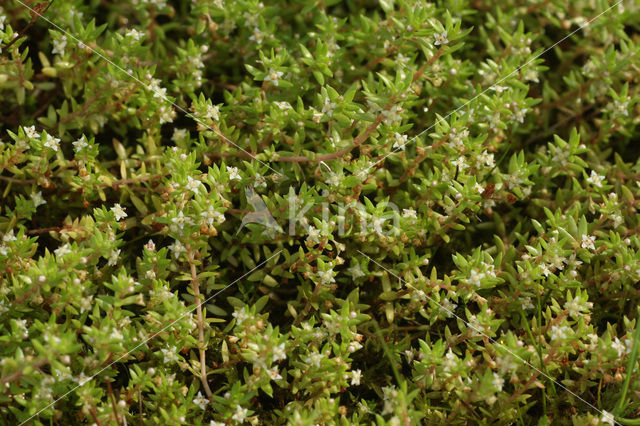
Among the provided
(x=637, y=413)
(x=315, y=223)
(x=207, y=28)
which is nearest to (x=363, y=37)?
(x=207, y=28)

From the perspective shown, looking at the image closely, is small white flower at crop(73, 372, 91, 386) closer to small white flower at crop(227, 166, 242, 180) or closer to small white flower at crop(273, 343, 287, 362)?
small white flower at crop(273, 343, 287, 362)

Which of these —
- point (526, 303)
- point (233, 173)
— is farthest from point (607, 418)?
point (233, 173)

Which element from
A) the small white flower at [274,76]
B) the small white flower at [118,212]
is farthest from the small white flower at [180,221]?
the small white flower at [274,76]

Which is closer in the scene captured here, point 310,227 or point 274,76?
point 310,227

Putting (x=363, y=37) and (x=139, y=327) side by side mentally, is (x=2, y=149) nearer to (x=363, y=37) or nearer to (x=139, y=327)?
(x=139, y=327)

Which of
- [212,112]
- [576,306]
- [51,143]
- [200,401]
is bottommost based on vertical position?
[200,401]

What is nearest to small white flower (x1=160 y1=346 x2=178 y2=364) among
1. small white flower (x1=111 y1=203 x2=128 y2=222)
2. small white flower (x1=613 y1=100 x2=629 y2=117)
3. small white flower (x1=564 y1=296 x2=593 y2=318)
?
small white flower (x1=111 y1=203 x2=128 y2=222)

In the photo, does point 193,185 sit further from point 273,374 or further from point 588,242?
point 588,242
